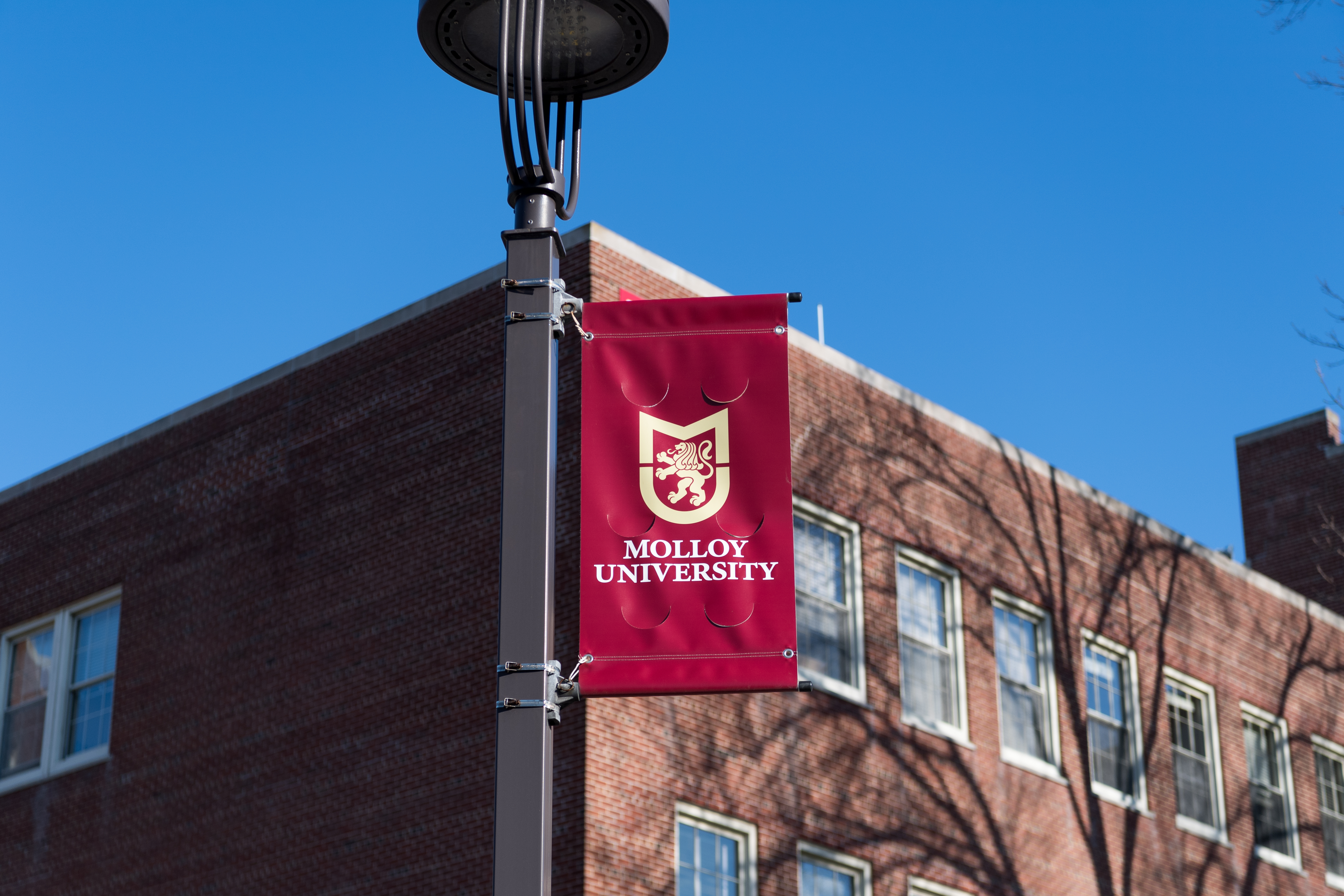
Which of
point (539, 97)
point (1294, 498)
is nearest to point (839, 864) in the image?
point (539, 97)

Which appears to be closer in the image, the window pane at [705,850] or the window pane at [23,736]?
the window pane at [705,850]

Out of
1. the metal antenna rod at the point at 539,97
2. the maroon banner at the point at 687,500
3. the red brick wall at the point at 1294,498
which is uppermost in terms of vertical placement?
the red brick wall at the point at 1294,498

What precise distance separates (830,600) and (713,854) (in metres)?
3.32

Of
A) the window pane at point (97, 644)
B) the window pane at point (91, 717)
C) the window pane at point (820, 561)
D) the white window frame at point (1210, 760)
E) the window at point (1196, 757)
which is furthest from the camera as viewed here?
the window at point (1196, 757)

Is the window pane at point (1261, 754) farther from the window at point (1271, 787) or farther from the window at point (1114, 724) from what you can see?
the window at point (1114, 724)

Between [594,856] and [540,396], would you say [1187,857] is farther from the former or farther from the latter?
[540,396]

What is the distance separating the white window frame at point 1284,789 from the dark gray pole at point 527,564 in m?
20.9

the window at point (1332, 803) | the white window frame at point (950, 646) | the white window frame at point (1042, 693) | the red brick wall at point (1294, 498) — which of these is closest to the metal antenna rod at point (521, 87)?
the white window frame at point (950, 646)

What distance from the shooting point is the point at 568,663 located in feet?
55.1

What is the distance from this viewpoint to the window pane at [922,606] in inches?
799

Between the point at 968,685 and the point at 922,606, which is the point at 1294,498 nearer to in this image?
the point at 968,685

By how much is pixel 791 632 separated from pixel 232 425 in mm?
16267

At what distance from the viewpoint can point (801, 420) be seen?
19453 millimetres

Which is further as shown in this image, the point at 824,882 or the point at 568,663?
the point at 824,882
